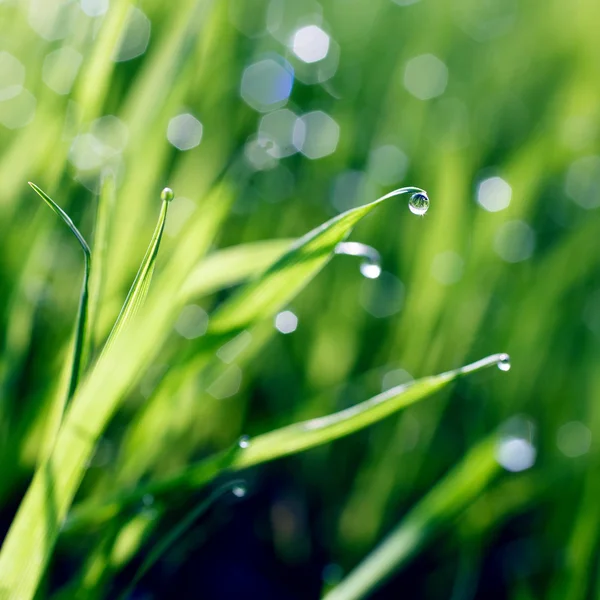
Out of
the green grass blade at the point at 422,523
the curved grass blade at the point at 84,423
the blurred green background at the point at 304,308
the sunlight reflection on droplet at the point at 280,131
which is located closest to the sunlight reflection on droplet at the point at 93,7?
the blurred green background at the point at 304,308

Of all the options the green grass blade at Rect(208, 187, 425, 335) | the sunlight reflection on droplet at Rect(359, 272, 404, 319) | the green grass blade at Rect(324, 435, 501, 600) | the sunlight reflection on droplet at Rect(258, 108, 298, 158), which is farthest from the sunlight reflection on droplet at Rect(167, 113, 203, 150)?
the green grass blade at Rect(324, 435, 501, 600)

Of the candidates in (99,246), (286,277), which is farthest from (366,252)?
(99,246)

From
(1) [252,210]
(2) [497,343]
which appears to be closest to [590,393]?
(2) [497,343]

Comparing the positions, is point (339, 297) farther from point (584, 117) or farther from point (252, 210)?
point (584, 117)

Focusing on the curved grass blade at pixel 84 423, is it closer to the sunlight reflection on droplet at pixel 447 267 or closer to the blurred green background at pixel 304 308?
the blurred green background at pixel 304 308

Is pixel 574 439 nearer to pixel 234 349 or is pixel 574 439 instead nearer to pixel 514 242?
pixel 514 242

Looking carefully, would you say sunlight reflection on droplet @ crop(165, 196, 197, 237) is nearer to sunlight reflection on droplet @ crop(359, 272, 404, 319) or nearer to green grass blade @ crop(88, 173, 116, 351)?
sunlight reflection on droplet @ crop(359, 272, 404, 319)
